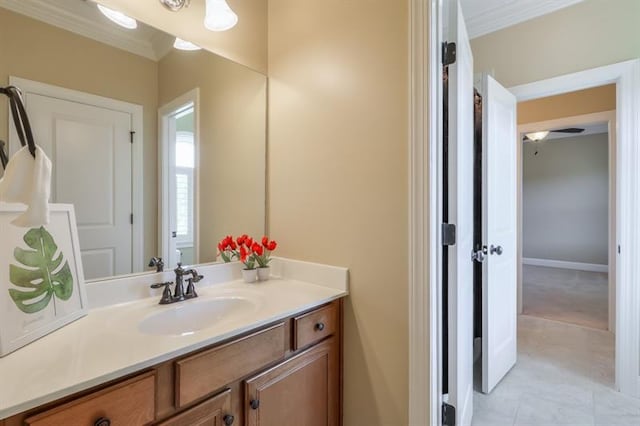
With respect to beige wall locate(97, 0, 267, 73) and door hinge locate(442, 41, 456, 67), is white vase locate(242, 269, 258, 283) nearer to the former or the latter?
beige wall locate(97, 0, 267, 73)

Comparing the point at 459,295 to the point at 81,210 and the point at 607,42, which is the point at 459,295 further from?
the point at 607,42

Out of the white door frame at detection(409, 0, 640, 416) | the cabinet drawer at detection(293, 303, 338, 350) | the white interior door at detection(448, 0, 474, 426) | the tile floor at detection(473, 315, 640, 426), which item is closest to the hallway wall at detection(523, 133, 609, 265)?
the tile floor at detection(473, 315, 640, 426)

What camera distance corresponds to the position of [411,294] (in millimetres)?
1255

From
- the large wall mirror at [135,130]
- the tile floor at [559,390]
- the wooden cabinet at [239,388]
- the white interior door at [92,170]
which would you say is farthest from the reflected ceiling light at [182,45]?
the tile floor at [559,390]

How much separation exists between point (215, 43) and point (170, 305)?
126 centimetres

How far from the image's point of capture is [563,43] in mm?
2217

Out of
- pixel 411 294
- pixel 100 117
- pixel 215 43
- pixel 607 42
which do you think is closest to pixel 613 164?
pixel 607 42

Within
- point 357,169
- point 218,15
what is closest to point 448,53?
point 357,169

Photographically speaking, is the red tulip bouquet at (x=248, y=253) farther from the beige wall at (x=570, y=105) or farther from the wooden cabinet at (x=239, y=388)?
the beige wall at (x=570, y=105)

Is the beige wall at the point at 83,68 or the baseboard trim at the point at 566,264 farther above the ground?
the beige wall at the point at 83,68

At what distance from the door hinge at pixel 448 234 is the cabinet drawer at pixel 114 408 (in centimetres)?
111

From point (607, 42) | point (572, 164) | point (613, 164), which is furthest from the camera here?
point (572, 164)

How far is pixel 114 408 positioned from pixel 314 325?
28.8 inches

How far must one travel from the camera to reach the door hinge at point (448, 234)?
1.30m
